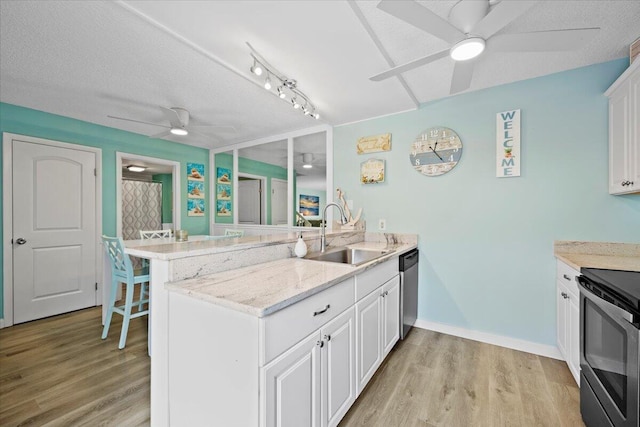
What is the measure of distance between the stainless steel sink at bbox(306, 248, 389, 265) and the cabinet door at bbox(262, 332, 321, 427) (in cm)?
99

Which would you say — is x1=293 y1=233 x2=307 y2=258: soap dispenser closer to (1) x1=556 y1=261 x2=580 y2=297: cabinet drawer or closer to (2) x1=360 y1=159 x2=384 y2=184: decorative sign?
(2) x1=360 y1=159 x2=384 y2=184: decorative sign

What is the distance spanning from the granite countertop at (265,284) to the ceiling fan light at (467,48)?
137 centimetres

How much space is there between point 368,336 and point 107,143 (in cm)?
405

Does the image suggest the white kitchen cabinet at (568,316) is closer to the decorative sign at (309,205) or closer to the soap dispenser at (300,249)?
the soap dispenser at (300,249)

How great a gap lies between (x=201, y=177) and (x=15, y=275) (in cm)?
253

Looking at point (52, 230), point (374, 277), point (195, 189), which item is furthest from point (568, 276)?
point (52, 230)

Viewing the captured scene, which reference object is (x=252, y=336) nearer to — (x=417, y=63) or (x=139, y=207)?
(x=417, y=63)

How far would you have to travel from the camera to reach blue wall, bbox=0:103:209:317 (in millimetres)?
2871

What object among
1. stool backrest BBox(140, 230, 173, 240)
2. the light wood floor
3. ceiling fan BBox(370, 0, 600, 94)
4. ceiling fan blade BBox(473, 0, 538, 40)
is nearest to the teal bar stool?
the light wood floor

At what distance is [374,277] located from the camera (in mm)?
1817

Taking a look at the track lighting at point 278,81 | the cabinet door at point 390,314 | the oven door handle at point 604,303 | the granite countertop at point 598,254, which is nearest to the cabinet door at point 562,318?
the granite countertop at point 598,254

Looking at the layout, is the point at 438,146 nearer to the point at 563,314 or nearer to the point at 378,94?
the point at 378,94

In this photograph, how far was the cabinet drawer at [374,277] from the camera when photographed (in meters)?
1.63

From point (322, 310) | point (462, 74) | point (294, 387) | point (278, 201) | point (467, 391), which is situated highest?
point (462, 74)
